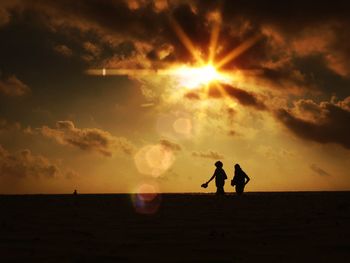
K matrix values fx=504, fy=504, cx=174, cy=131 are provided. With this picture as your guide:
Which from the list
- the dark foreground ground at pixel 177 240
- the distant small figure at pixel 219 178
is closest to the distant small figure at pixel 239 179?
the distant small figure at pixel 219 178

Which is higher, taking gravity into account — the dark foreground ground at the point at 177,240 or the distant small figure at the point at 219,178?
the distant small figure at the point at 219,178

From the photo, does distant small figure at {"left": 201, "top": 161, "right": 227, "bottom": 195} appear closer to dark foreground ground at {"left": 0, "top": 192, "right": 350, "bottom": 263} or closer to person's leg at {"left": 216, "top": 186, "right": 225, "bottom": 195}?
person's leg at {"left": 216, "top": 186, "right": 225, "bottom": 195}

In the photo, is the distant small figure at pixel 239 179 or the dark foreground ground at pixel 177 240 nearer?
the dark foreground ground at pixel 177 240

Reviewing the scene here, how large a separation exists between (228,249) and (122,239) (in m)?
1.78

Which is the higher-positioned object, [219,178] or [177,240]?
[219,178]

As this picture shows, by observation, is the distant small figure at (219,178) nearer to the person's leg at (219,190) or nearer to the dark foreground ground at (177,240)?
the person's leg at (219,190)

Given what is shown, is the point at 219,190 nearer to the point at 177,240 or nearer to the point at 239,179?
the point at 239,179

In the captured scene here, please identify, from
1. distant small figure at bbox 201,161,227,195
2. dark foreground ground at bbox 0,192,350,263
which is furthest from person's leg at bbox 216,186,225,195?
dark foreground ground at bbox 0,192,350,263

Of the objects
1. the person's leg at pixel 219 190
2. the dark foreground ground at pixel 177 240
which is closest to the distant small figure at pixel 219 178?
the person's leg at pixel 219 190

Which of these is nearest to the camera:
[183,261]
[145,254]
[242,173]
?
[183,261]

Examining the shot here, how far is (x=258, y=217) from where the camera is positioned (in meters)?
10.9

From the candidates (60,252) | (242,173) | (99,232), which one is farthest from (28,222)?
(242,173)

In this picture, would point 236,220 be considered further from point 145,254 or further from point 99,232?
point 145,254

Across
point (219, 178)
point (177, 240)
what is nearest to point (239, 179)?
point (219, 178)
